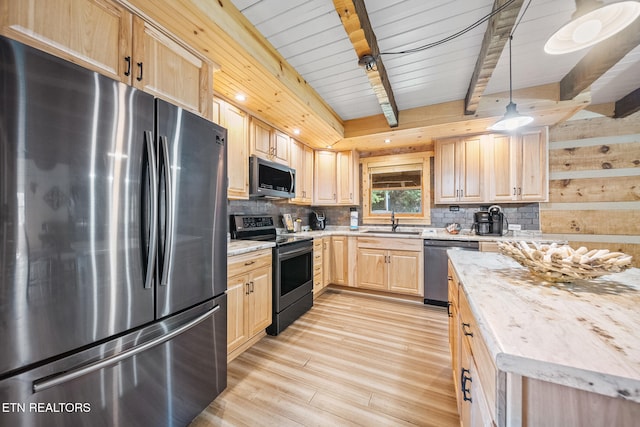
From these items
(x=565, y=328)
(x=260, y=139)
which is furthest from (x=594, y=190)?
(x=260, y=139)

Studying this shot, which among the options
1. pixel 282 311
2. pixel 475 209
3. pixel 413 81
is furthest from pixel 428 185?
pixel 282 311

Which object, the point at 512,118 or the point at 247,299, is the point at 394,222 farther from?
the point at 247,299

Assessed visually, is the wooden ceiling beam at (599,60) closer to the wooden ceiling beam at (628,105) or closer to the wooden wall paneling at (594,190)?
the wooden ceiling beam at (628,105)

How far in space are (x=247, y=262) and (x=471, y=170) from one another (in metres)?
3.13

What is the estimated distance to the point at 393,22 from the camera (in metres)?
1.64

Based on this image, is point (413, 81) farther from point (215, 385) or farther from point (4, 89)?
point (215, 385)

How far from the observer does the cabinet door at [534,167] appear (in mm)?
2918

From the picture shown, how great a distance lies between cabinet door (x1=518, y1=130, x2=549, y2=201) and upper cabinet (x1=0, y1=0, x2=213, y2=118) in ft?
11.9

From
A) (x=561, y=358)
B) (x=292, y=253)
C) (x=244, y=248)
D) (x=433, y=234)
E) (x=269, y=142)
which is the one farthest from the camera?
(x=433, y=234)

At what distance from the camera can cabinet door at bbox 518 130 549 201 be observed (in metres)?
2.92

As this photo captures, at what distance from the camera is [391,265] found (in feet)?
10.9

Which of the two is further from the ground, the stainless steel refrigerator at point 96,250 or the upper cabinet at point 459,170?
the upper cabinet at point 459,170

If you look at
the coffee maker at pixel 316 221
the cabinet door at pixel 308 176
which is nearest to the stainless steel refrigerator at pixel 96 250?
the cabinet door at pixel 308 176

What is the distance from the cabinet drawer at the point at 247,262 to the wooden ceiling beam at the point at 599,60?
3.08m
